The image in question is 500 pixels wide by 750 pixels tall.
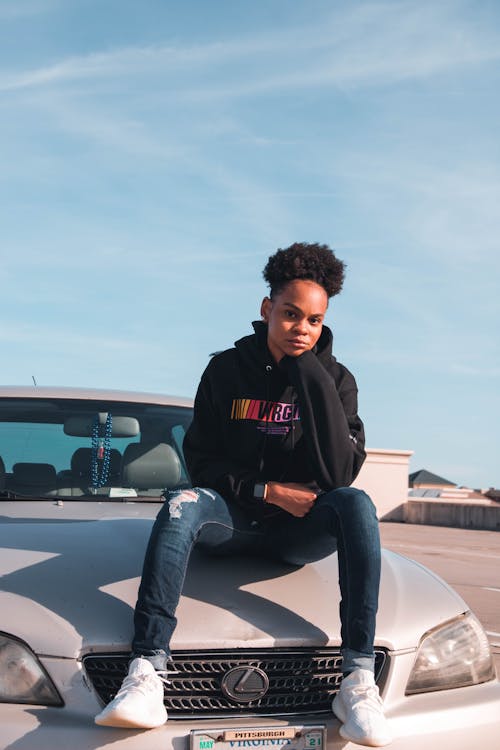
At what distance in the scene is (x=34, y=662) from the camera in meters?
2.86

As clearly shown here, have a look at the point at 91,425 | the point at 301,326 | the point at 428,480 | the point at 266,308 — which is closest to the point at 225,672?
the point at 301,326

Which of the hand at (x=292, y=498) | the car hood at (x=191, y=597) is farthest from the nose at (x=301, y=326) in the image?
the car hood at (x=191, y=597)

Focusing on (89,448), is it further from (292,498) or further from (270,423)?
(292,498)

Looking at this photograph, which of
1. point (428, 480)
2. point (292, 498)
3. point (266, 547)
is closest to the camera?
point (292, 498)

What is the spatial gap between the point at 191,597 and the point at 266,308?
1090 millimetres

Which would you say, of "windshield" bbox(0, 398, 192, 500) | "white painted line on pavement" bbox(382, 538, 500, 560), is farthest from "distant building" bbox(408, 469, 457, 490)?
"windshield" bbox(0, 398, 192, 500)

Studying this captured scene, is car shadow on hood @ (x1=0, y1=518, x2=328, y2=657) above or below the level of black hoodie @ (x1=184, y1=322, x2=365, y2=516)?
below

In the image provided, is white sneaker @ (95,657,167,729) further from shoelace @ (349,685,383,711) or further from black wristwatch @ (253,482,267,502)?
black wristwatch @ (253,482,267,502)

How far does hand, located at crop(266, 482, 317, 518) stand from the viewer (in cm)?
341

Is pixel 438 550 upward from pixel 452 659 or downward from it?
downward

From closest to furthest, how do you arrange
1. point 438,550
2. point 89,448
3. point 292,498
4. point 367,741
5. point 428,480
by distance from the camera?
point 367,741 < point 292,498 < point 89,448 < point 438,550 < point 428,480

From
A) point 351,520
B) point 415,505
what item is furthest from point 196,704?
point 415,505

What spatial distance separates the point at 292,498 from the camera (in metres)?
3.41

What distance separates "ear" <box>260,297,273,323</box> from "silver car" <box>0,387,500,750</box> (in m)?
0.85
